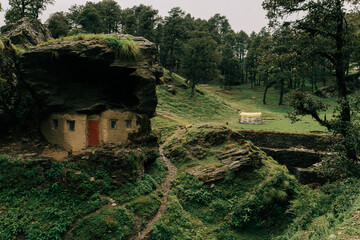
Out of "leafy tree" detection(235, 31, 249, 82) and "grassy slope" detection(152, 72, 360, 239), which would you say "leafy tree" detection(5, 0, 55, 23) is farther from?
"leafy tree" detection(235, 31, 249, 82)

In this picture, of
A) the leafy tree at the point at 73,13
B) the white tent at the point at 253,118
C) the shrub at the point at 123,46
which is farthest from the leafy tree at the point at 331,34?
the leafy tree at the point at 73,13

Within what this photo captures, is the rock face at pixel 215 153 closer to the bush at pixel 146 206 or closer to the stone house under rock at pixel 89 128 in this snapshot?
the bush at pixel 146 206

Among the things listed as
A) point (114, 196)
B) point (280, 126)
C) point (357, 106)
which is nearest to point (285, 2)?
point (357, 106)

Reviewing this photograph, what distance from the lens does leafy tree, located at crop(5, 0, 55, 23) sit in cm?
3622

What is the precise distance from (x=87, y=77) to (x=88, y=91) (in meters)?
1.05

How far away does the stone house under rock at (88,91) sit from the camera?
15523 mm

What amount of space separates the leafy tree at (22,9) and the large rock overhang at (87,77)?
94.8 ft

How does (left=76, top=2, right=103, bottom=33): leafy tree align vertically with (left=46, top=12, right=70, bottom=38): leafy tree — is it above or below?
above

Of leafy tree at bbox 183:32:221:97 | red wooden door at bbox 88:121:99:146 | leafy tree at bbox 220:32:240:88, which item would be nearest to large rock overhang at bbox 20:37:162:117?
red wooden door at bbox 88:121:99:146

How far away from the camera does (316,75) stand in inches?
2375

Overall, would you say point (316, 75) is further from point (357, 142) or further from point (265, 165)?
point (357, 142)

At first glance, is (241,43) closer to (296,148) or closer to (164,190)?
(296,148)

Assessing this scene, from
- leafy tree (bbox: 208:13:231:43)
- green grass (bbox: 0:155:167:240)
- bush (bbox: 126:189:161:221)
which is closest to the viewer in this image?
green grass (bbox: 0:155:167:240)

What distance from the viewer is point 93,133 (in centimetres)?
1695
